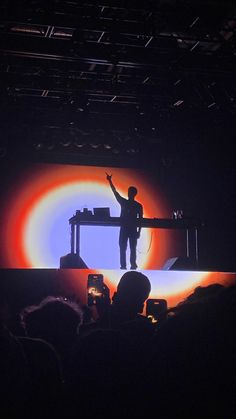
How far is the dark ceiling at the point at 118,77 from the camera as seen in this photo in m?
6.27

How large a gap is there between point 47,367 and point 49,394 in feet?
0.26

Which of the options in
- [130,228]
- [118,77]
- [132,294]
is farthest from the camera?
[130,228]

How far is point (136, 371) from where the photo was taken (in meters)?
1.53

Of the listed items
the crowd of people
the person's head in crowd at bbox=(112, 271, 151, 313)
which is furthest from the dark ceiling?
the crowd of people

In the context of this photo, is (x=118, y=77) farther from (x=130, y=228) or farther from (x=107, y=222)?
(x=130, y=228)

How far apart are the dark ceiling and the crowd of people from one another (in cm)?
515

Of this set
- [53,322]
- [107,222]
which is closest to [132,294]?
[53,322]

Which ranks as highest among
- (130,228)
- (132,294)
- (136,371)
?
(130,228)

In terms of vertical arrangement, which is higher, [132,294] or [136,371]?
[132,294]

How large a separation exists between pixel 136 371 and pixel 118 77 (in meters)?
7.20

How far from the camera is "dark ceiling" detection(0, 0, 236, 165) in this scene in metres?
6.27

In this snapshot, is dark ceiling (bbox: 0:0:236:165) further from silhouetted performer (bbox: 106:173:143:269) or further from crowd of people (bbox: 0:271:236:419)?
crowd of people (bbox: 0:271:236:419)

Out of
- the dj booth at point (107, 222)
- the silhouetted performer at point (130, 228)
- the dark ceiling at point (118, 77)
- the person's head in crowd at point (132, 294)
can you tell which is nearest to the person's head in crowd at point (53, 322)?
the person's head in crowd at point (132, 294)

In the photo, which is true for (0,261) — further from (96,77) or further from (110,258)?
(96,77)
